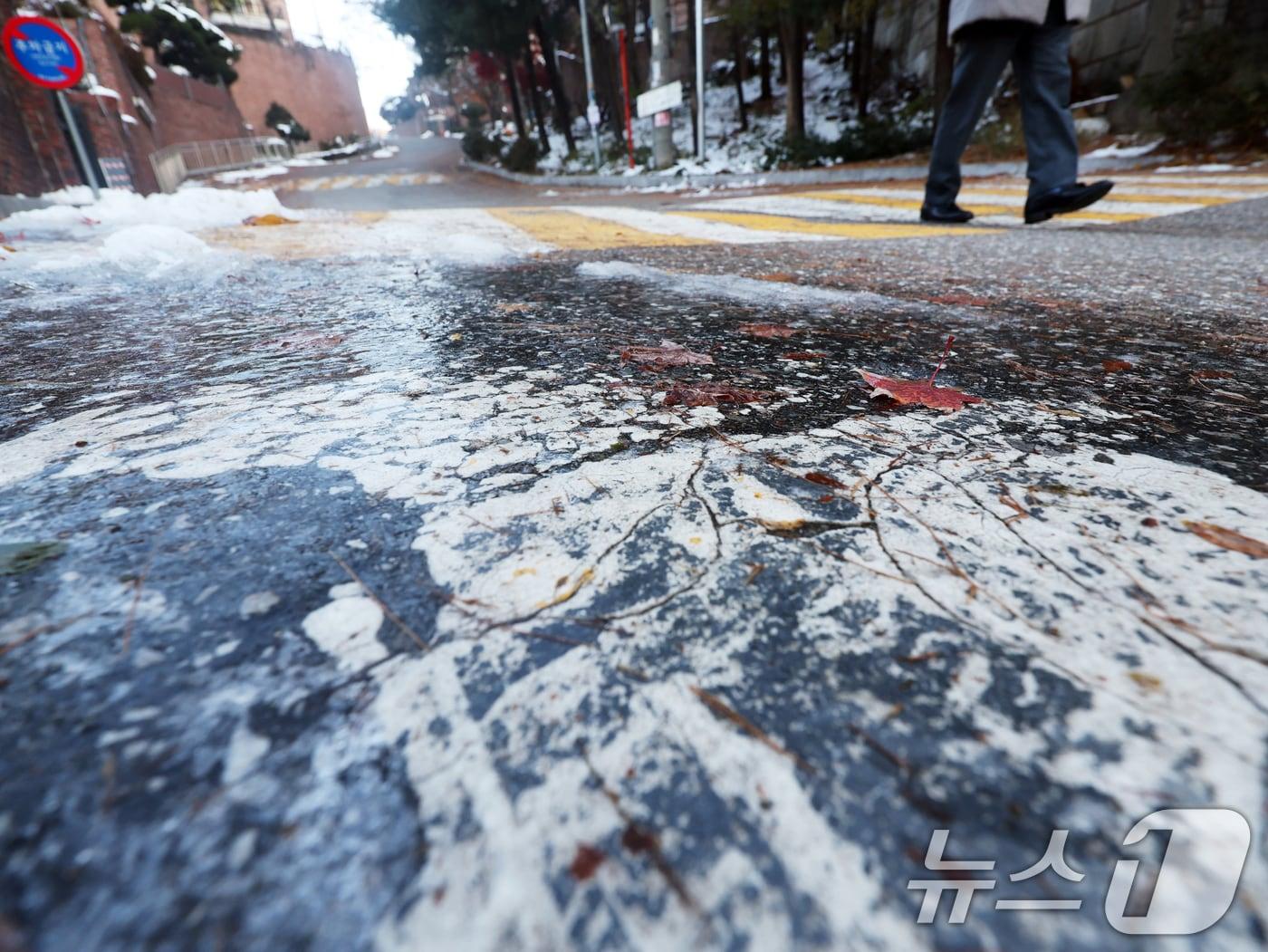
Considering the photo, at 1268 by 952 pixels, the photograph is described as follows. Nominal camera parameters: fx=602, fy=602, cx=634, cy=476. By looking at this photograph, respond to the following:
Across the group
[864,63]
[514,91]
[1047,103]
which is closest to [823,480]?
[1047,103]

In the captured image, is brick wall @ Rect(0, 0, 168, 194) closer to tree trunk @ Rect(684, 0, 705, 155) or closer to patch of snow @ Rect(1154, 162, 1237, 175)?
tree trunk @ Rect(684, 0, 705, 155)

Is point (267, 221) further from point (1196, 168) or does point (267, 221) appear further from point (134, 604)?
point (1196, 168)

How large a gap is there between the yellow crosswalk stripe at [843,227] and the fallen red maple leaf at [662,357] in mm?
2687

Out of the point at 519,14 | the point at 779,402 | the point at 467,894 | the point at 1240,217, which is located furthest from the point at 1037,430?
the point at 519,14

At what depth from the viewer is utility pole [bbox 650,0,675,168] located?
11867 millimetres

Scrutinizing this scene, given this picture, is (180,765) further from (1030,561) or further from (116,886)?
(1030,561)

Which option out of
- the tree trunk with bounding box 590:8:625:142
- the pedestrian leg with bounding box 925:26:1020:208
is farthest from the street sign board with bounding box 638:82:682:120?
the pedestrian leg with bounding box 925:26:1020:208

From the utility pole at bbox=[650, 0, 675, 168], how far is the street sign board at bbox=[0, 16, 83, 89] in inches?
376

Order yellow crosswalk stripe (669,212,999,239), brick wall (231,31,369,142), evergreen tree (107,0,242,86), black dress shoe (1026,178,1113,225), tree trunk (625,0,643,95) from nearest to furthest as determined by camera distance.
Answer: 1. black dress shoe (1026,178,1113,225)
2. yellow crosswalk stripe (669,212,999,239)
3. tree trunk (625,0,643,95)
4. evergreen tree (107,0,242,86)
5. brick wall (231,31,369,142)

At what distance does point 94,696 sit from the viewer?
0.47 m

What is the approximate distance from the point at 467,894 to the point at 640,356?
107 cm

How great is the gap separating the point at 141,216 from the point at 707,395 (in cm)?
590

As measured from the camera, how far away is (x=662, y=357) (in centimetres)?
130

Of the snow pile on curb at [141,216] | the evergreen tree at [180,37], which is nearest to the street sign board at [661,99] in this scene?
the snow pile on curb at [141,216]
